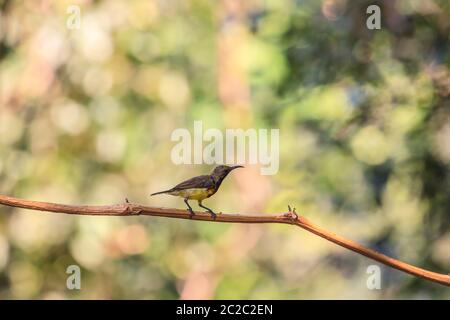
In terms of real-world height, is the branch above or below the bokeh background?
below

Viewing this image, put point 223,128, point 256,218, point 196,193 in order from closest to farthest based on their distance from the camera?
point 256,218, point 196,193, point 223,128

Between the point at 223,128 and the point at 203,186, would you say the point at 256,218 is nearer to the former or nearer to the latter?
the point at 203,186

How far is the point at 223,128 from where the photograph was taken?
21.5ft

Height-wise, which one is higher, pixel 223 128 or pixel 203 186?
pixel 223 128

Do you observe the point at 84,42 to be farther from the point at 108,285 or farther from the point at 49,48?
the point at 108,285

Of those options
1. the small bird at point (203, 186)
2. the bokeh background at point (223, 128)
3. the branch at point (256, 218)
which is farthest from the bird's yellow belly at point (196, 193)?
the bokeh background at point (223, 128)

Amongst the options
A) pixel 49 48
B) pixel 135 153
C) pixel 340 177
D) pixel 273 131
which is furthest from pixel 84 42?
pixel 340 177

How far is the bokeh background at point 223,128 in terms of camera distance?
5516 millimetres

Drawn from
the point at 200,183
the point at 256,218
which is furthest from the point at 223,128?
the point at 256,218

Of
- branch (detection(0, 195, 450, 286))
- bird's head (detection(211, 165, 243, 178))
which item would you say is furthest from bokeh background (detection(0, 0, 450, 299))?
branch (detection(0, 195, 450, 286))

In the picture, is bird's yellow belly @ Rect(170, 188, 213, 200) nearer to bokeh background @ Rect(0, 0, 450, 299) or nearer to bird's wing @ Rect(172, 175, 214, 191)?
bird's wing @ Rect(172, 175, 214, 191)

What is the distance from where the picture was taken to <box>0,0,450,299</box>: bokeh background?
18.1 ft

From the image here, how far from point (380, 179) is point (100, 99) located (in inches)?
85.4

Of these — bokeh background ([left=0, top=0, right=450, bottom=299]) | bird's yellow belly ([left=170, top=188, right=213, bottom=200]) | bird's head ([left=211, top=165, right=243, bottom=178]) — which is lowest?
bird's yellow belly ([left=170, top=188, right=213, bottom=200])
